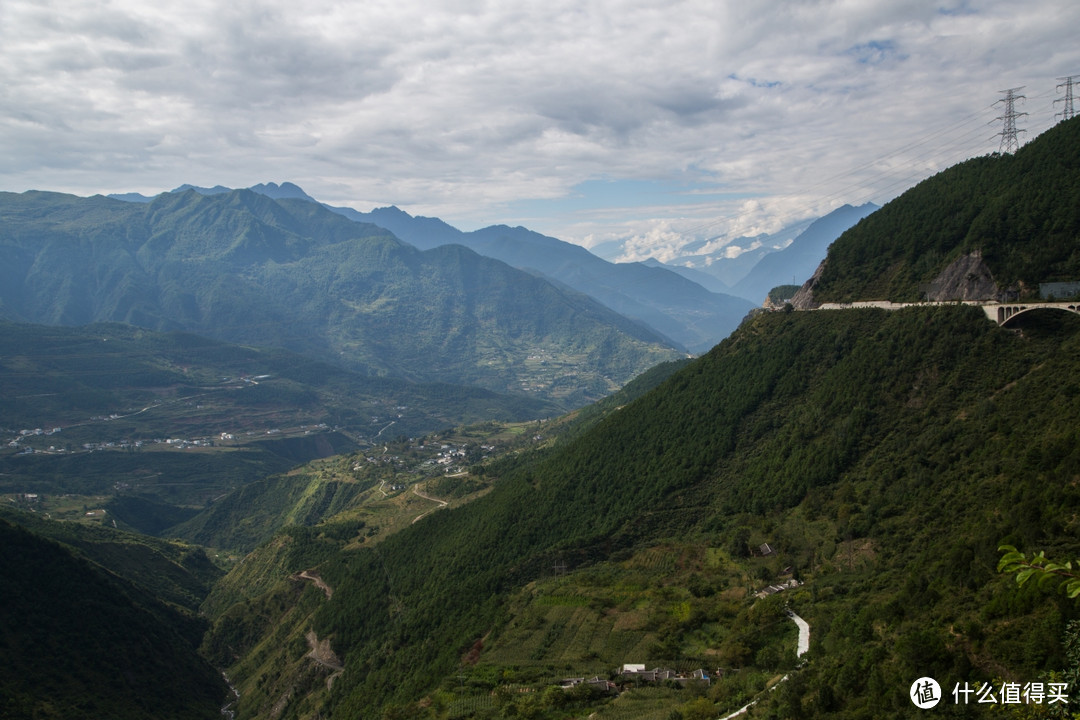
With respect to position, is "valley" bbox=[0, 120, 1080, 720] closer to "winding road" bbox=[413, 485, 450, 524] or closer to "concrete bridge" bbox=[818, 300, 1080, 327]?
"concrete bridge" bbox=[818, 300, 1080, 327]

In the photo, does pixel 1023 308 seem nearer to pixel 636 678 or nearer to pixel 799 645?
pixel 799 645

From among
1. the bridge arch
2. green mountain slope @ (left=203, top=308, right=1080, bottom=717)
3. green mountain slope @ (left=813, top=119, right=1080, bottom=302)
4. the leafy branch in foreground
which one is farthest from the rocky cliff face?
the leafy branch in foreground

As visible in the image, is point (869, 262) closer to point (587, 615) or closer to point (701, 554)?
point (701, 554)

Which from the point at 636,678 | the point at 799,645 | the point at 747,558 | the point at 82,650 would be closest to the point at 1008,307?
the point at 747,558

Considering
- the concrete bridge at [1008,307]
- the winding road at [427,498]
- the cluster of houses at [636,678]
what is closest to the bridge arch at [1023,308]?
the concrete bridge at [1008,307]

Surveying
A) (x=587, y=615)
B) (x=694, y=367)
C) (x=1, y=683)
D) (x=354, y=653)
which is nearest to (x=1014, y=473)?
(x=587, y=615)
